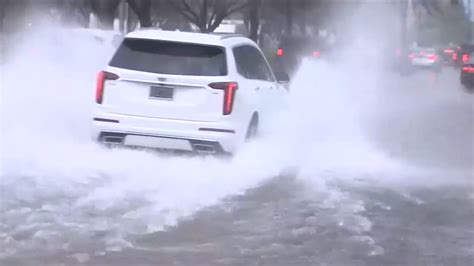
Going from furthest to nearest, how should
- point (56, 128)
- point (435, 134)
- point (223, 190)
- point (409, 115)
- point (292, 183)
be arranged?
point (409, 115) < point (435, 134) < point (56, 128) < point (292, 183) < point (223, 190)

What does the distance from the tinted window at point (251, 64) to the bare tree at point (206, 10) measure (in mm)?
21722

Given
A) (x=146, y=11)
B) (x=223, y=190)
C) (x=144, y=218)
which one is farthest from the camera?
(x=146, y=11)

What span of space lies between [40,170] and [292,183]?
2765mm

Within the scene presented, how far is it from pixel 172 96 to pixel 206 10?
25.8 metres

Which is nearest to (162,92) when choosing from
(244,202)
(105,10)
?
(244,202)

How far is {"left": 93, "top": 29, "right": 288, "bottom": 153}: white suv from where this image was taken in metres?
12.0

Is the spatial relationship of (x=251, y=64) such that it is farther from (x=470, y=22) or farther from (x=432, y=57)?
(x=470, y=22)

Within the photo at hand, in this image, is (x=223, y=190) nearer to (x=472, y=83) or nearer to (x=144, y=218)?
(x=144, y=218)

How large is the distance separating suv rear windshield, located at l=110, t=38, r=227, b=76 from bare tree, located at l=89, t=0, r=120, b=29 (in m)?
19.6

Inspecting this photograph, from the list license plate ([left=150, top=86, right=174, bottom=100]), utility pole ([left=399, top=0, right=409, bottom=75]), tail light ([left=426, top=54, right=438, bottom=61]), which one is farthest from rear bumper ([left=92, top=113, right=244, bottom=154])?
tail light ([left=426, top=54, right=438, bottom=61])

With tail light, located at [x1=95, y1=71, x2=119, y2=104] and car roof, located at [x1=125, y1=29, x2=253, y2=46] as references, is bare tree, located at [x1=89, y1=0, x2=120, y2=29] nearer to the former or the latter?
car roof, located at [x1=125, y1=29, x2=253, y2=46]

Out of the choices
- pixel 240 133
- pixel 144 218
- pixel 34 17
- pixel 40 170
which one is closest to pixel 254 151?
pixel 240 133

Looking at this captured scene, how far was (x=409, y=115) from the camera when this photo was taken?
23.3 metres

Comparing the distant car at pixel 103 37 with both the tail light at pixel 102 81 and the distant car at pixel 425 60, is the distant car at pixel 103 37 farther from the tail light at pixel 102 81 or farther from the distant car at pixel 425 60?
the distant car at pixel 425 60
